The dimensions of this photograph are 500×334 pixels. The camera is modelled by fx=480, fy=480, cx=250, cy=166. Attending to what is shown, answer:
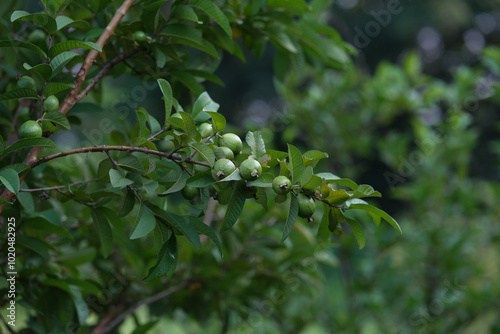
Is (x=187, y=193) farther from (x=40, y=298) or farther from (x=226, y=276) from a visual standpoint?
(x=226, y=276)

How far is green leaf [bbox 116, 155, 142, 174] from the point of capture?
78 cm

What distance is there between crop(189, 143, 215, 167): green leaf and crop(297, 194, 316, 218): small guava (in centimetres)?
14

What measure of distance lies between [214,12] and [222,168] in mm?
389

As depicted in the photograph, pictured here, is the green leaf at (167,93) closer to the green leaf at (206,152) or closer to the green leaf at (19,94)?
the green leaf at (206,152)

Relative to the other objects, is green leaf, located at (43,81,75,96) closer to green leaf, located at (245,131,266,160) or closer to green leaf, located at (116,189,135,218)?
green leaf, located at (116,189,135,218)

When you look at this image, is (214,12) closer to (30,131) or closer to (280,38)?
(280,38)

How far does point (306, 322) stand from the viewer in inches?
90.2

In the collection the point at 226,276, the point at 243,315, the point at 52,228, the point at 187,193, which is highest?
the point at 187,193

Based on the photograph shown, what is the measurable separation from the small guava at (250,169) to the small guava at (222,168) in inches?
0.7

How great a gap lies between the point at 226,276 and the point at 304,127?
1.40 meters

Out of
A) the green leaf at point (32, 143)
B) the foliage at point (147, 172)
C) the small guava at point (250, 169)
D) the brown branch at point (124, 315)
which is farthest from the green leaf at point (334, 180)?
the brown branch at point (124, 315)

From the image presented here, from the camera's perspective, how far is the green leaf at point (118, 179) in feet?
2.41

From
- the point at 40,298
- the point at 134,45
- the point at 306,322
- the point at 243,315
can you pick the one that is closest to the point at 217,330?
the point at 306,322

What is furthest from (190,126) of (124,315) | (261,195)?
(124,315)
